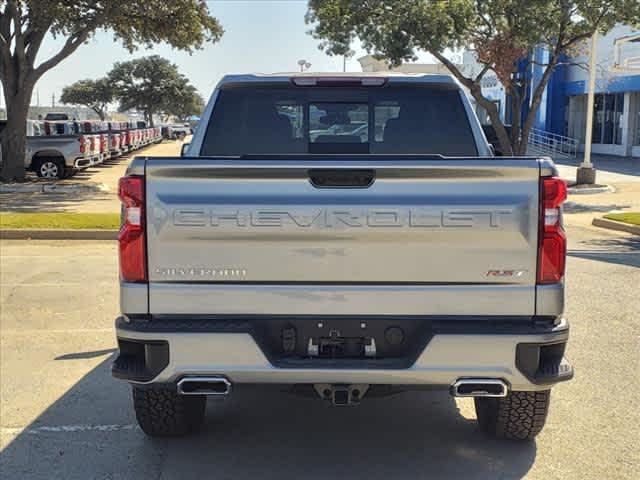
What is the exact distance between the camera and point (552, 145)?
41.1m

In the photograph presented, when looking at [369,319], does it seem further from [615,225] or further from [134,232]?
[615,225]

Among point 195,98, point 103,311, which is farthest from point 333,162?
point 195,98

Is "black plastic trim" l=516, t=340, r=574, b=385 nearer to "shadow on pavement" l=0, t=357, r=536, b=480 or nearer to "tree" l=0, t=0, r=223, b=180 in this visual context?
"shadow on pavement" l=0, t=357, r=536, b=480

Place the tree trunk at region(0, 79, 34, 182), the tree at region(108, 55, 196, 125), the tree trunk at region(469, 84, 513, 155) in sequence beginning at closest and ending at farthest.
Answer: the tree trunk at region(0, 79, 34, 182), the tree trunk at region(469, 84, 513, 155), the tree at region(108, 55, 196, 125)

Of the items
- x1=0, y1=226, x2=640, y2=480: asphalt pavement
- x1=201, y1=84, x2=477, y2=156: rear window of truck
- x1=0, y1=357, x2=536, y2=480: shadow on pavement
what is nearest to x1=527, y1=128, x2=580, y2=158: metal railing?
x1=0, y1=226, x2=640, y2=480: asphalt pavement

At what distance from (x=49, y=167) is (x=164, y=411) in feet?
69.7

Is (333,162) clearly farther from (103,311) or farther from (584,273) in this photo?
(584,273)

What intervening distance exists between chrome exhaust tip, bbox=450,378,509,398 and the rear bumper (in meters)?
0.03

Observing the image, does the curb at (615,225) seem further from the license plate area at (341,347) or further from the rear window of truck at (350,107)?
the license plate area at (341,347)

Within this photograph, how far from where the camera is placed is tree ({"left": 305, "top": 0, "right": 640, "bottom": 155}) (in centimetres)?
2108

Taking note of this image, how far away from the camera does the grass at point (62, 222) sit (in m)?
13.4

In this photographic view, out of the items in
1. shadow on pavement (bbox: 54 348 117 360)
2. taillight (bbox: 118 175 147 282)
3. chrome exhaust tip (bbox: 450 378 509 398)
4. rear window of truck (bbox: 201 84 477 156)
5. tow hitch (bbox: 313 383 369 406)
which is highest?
rear window of truck (bbox: 201 84 477 156)

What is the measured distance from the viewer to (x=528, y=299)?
3.71 metres

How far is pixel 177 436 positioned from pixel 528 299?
2.19 metres
